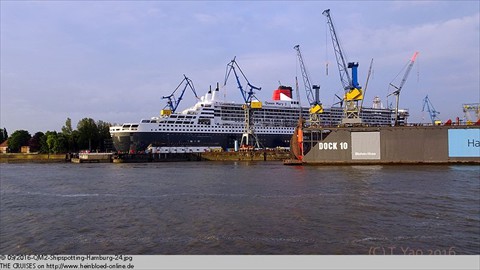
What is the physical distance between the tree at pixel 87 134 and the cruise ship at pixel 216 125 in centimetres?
2137

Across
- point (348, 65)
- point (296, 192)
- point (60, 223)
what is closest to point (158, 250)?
point (60, 223)

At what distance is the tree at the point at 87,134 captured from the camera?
3236 inches

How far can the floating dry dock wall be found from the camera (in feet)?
130

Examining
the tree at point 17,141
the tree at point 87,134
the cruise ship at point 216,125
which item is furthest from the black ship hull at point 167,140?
the tree at point 17,141

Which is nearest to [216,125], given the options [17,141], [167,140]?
[167,140]

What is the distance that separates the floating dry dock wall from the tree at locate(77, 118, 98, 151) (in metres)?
57.9

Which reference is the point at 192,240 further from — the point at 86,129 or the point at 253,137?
the point at 86,129

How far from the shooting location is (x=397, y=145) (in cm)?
4034

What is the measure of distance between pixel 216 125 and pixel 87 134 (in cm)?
3301

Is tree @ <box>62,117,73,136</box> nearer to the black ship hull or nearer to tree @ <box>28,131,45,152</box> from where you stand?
tree @ <box>28,131,45,152</box>

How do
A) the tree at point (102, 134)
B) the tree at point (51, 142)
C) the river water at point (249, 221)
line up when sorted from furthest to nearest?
the tree at point (102, 134), the tree at point (51, 142), the river water at point (249, 221)

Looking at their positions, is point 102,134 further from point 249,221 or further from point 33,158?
point 249,221

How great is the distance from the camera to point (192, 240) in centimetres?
988

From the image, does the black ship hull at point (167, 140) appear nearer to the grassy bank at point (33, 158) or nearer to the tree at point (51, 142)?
the grassy bank at point (33, 158)
